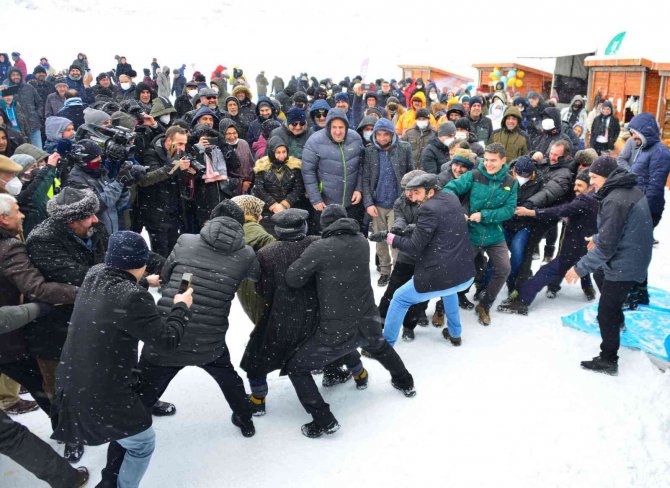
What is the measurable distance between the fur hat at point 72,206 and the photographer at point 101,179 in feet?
4.81

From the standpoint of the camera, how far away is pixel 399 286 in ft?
17.1

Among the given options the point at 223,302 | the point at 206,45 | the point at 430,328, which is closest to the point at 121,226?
the point at 223,302

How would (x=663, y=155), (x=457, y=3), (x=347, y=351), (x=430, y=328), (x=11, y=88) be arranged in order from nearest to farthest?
(x=347, y=351) → (x=430, y=328) → (x=663, y=155) → (x=11, y=88) → (x=457, y=3)

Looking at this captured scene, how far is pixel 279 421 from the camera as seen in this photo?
413 centimetres

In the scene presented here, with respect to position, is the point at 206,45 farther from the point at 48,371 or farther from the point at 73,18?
the point at 48,371

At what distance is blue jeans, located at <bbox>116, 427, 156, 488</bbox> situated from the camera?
→ 3.05 meters

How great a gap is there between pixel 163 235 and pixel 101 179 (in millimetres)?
1260

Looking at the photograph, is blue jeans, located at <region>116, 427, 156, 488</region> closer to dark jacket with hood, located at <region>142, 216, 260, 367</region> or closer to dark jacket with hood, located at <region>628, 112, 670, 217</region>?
dark jacket with hood, located at <region>142, 216, 260, 367</region>

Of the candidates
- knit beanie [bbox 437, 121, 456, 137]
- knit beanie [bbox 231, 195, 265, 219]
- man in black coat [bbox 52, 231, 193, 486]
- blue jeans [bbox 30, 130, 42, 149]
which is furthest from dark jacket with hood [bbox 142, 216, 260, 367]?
blue jeans [bbox 30, 130, 42, 149]

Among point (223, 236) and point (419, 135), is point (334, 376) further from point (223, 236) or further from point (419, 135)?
point (419, 135)

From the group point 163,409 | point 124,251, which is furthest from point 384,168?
point 124,251

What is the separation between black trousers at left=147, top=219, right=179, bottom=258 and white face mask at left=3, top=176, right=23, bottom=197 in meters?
1.91

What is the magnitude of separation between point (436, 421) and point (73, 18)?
45.3 meters

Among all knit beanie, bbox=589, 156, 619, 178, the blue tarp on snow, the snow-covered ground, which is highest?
knit beanie, bbox=589, 156, 619, 178
